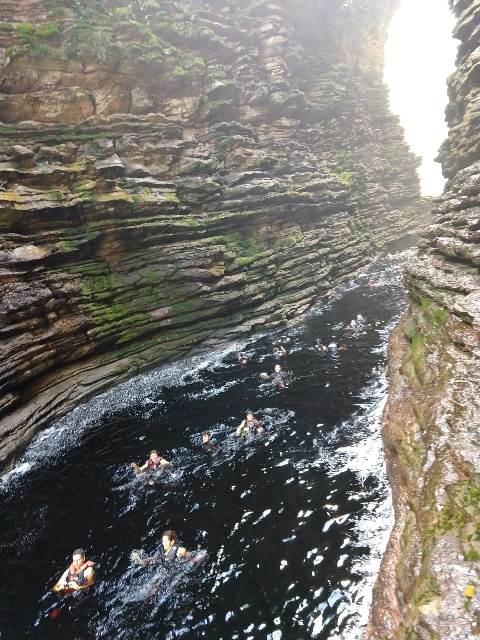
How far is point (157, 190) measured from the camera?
32781 millimetres

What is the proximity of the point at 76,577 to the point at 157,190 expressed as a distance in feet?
92.5

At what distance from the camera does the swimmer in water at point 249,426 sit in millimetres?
17547

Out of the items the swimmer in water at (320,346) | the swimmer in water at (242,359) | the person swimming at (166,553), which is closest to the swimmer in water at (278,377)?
the swimmer in water at (242,359)

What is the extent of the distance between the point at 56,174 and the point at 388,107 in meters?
56.8

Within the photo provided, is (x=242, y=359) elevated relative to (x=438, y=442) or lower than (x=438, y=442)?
lower

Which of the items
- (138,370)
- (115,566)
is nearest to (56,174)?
(138,370)

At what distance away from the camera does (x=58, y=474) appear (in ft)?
58.5

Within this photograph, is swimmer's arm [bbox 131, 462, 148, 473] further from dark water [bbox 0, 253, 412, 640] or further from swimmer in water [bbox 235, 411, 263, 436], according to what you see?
swimmer in water [bbox 235, 411, 263, 436]

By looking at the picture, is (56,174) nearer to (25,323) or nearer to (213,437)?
(25,323)

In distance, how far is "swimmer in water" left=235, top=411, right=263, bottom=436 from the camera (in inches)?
Result: 691

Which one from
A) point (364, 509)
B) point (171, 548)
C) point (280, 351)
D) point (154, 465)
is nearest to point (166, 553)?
point (171, 548)

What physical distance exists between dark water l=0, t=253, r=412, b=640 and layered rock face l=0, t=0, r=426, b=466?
4871mm

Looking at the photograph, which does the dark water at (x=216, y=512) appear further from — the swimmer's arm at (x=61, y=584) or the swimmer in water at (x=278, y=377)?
the swimmer in water at (x=278, y=377)

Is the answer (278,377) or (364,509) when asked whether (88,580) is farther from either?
(278,377)
